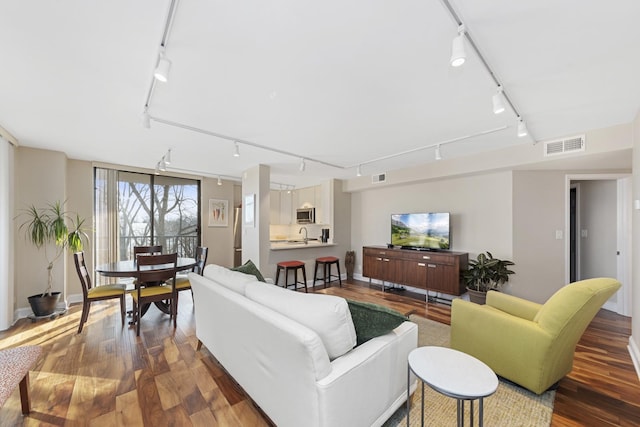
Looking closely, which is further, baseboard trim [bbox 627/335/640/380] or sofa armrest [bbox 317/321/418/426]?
baseboard trim [bbox 627/335/640/380]

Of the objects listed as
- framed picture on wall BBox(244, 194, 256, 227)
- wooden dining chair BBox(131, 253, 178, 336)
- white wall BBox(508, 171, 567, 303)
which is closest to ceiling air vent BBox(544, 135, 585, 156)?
white wall BBox(508, 171, 567, 303)

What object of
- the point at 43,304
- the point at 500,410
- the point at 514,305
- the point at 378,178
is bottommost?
the point at 500,410

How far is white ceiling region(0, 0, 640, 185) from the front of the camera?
1.33 meters

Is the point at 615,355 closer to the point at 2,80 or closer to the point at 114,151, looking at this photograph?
the point at 2,80

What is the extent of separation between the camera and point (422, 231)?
4.68m

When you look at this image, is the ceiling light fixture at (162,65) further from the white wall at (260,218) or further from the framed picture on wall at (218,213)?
the framed picture on wall at (218,213)

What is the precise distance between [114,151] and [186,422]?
3.89 meters

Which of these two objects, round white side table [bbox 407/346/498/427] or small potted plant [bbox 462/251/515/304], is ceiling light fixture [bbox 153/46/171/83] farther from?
small potted plant [bbox 462/251/515/304]

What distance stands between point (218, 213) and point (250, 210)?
168 centimetres

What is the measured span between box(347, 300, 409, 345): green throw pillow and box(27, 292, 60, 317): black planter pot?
4381mm

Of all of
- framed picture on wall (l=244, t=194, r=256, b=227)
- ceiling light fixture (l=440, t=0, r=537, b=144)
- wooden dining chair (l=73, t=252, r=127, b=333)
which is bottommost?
wooden dining chair (l=73, t=252, r=127, b=333)

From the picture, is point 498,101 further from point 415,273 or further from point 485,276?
point 415,273

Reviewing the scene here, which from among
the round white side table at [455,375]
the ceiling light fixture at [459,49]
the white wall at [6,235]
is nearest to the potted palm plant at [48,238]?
the white wall at [6,235]

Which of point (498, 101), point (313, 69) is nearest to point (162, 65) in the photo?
point (313, 69)
